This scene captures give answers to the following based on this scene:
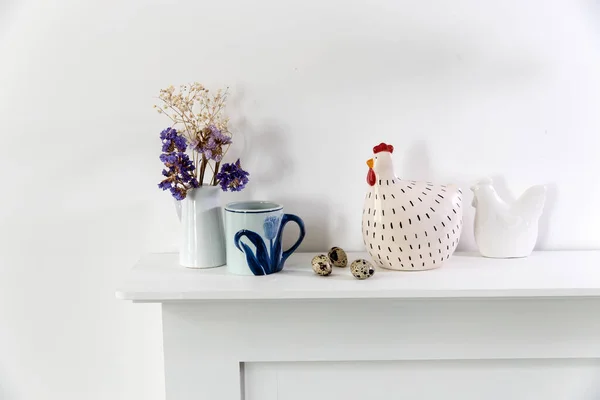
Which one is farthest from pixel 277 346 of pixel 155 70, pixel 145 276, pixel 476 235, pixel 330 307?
pixel 155 70

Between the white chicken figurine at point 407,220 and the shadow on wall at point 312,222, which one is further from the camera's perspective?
the shadow on wall at point 312,222

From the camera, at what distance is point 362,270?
0.71 meters

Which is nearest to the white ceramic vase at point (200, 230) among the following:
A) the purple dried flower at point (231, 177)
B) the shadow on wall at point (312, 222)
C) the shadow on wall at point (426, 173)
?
the purple dried flower at point (231, 177)

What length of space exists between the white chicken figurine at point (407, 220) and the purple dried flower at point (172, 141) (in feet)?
0.84

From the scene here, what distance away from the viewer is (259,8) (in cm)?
82

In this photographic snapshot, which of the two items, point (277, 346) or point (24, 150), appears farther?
point (24, 150)

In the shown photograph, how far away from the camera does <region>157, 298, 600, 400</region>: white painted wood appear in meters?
0.74

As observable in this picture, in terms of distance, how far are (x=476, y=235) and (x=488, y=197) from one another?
59 millimetres

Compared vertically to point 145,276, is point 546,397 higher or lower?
lower

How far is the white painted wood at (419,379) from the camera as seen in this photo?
761mm

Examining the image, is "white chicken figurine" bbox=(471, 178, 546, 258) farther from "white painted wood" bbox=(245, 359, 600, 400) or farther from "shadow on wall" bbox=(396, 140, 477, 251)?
"white painted wood" bbox=(245, 359, 600, 400)

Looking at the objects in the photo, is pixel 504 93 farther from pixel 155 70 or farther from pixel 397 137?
pixel 155 70

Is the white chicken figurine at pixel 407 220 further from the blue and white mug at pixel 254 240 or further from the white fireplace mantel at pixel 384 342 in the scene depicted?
the blue and white mug at pixel 254 240

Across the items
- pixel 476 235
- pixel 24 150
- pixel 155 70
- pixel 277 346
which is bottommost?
pixel 277 346
